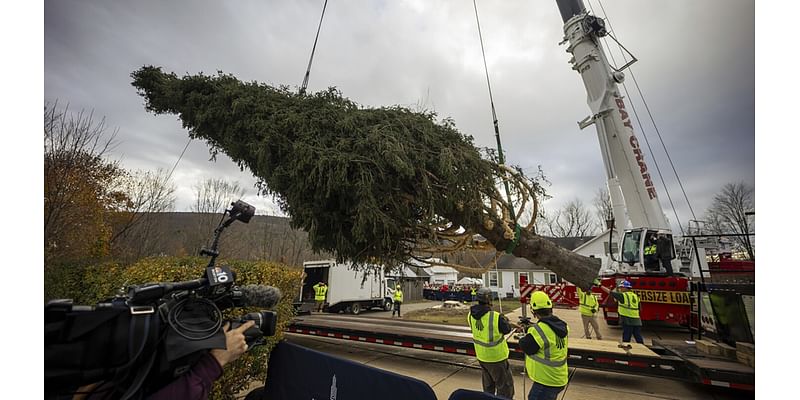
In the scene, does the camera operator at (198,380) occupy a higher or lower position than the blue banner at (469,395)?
higher

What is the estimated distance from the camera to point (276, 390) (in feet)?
9.98

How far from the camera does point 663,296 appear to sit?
7828mm

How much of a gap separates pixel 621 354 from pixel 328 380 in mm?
4723

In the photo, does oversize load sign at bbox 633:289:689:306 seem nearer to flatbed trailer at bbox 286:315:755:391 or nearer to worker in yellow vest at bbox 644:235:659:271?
worker in yellow vest at bbox 644:235:659:271

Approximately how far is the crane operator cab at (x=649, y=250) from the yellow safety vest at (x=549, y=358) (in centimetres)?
525

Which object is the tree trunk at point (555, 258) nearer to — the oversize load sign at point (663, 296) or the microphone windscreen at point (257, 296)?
the microphone windscreen at point (257, 296)

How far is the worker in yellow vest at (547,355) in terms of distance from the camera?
132 inches

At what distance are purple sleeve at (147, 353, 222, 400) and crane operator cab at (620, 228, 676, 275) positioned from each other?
26.9 feet

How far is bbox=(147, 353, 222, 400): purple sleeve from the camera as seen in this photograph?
4.60 ft

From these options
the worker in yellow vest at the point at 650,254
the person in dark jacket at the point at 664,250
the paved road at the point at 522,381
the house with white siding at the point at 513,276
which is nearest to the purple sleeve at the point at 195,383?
the paved road at the point at 522,381

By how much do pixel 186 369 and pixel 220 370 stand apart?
0.42ft

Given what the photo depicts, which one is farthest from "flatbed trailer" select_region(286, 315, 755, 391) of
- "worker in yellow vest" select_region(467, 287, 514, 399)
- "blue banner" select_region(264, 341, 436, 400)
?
"blue banner" select_region(264, 341, 436, 400)

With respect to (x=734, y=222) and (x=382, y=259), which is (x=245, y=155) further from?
(x=734, y=222)

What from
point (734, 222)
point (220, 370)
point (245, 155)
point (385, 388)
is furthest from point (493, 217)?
point (220, 370)
